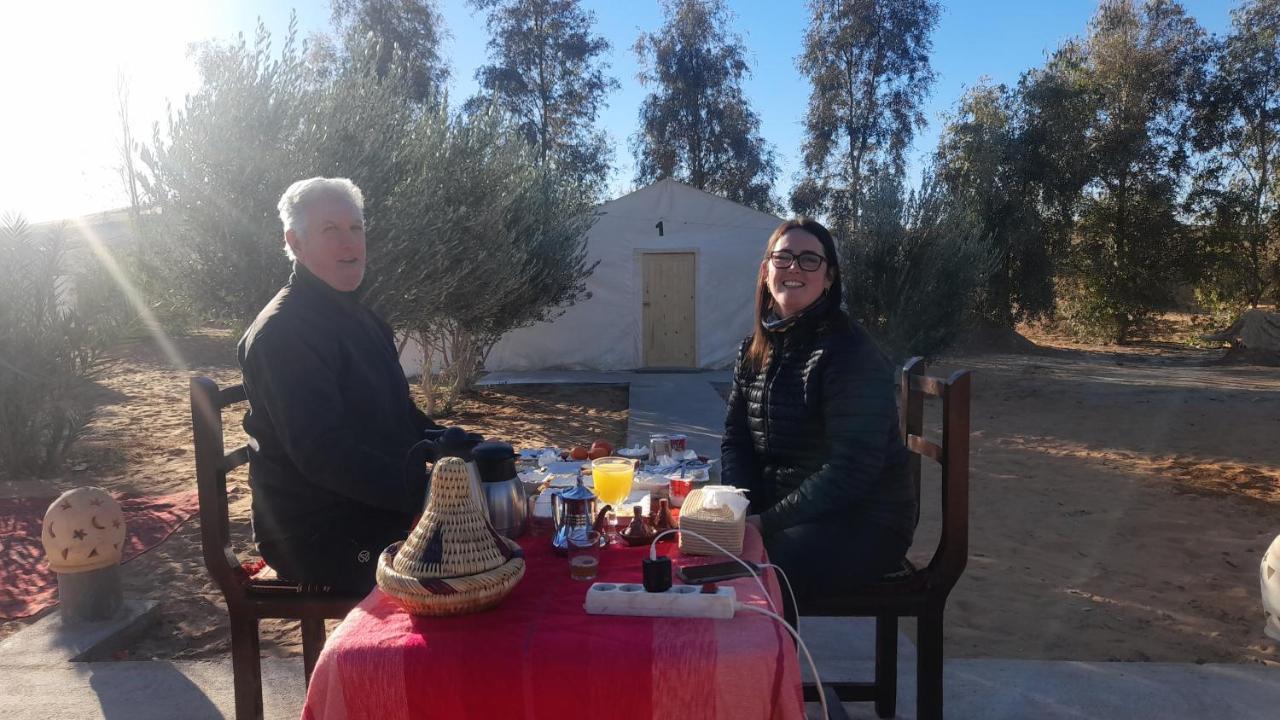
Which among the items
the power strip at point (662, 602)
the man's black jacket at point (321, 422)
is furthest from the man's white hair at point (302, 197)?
the power strip at point (662, 602)

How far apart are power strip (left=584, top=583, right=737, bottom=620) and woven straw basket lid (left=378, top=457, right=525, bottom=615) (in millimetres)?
166

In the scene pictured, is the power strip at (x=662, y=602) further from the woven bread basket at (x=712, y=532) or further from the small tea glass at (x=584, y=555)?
the woven bread basket at (x=712, y=532)

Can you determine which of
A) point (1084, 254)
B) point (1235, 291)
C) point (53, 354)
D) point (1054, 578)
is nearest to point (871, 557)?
point (1054, 578)

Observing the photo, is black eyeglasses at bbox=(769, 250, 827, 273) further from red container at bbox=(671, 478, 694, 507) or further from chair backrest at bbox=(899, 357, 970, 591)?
red container at bbox=(671, 478, 694, 507)

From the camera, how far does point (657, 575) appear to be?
4.48 feet

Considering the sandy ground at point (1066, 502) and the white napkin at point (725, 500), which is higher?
the white napkin at point (725, 500)

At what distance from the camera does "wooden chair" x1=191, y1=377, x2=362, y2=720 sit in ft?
6.93

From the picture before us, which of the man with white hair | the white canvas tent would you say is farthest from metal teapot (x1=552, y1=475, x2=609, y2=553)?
the white canvas tent

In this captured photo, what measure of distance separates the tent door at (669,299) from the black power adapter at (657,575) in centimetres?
1270

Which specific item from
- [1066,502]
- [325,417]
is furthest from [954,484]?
[1066,502]

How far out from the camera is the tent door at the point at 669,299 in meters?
14.0

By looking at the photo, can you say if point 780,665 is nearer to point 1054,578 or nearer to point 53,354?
point 1054,578

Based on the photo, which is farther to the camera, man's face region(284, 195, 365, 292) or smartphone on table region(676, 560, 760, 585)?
man's face region(284, 195, 365, 292)

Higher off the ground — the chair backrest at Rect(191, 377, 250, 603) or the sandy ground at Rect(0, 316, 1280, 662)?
the chair backrest at Rect(191, 377, 250, 603)
